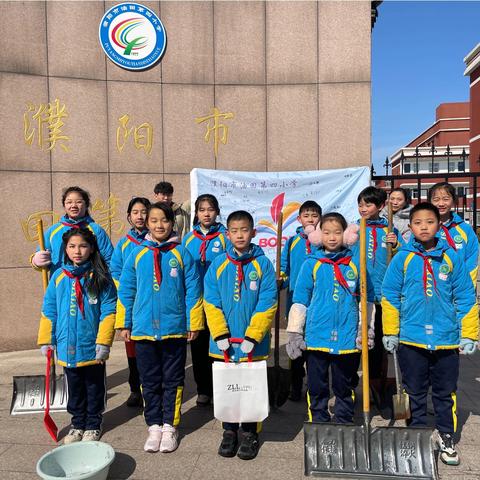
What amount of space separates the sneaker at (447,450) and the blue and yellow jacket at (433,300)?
0.68 metres

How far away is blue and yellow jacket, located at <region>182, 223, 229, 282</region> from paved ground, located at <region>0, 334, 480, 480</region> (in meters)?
1.38

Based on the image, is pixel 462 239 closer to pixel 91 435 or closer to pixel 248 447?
pixel 248 447

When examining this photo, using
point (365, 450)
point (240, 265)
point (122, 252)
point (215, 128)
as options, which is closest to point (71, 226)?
point (122, 252)

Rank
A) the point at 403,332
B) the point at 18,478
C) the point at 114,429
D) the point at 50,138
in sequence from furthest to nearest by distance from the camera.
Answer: the point at 50,138 < the point at 114,429 < the point at 403,332 < the point at 18,478

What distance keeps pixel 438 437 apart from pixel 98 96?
5.89 m

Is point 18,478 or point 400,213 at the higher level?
point 400,213

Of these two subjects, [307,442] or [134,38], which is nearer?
[307,442]

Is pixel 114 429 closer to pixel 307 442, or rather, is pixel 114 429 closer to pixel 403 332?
pixel 307 442

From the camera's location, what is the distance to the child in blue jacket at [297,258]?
421 centimetres

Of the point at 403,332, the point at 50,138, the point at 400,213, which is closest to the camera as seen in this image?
the point at 403,332

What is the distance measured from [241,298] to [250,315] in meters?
0.14

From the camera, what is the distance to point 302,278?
3.22 meters

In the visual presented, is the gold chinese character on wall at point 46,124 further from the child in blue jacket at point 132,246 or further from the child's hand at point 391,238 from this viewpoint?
the child's hand at point 391,238

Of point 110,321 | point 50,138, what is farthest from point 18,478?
point 50,138
